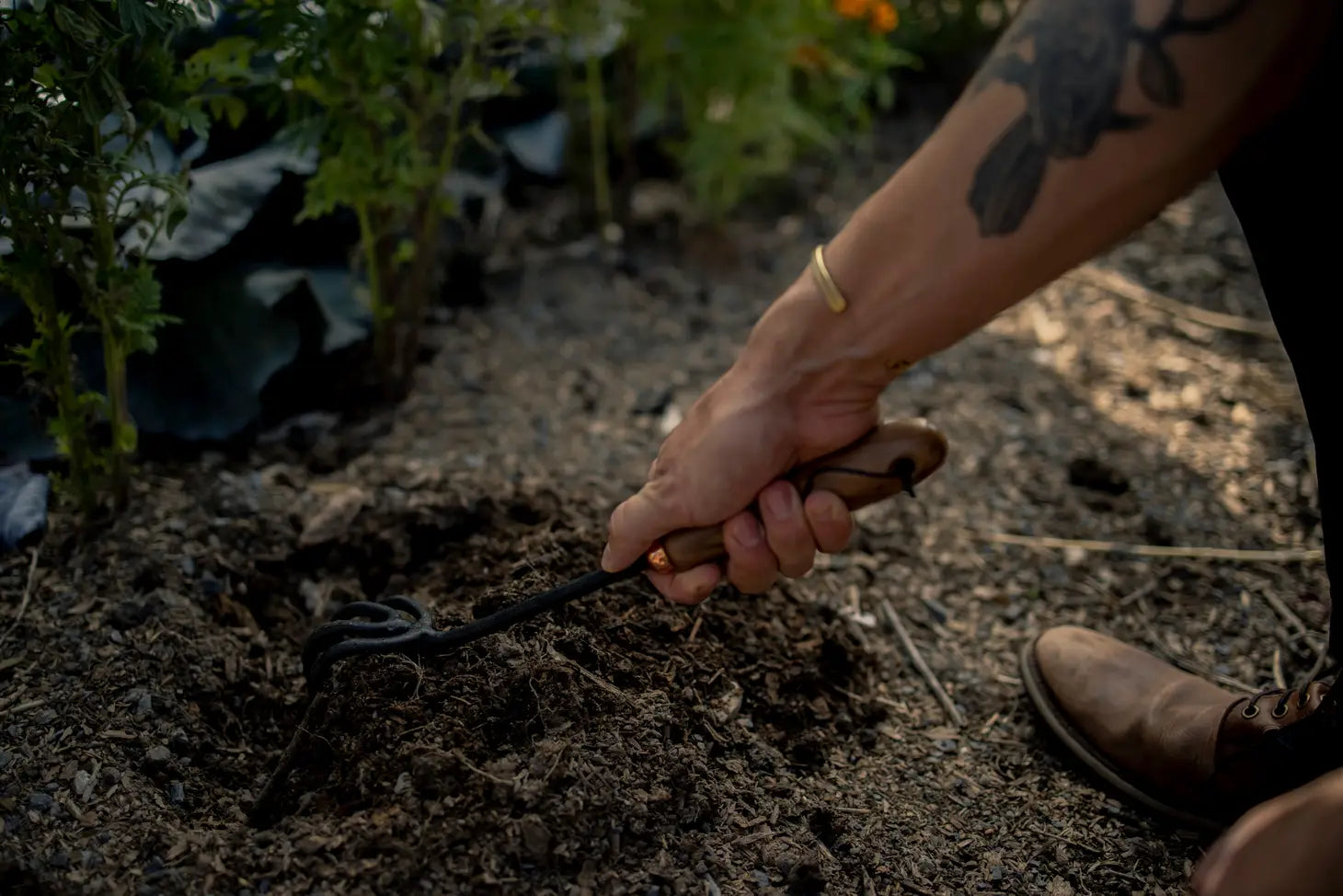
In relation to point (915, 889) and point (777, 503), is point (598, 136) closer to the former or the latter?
point (777, 503)

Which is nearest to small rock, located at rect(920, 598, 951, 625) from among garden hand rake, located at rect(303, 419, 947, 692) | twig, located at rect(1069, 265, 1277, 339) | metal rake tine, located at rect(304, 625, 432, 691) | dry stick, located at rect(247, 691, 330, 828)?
garden hand rake, located at rect(303, 419, 947, 692)

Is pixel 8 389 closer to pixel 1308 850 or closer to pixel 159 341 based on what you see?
pixel 159 341

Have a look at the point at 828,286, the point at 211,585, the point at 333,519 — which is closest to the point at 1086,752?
the point at 828,286

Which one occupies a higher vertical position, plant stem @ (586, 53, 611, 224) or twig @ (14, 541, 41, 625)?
plant stem @ (586, 53, 611, 224)

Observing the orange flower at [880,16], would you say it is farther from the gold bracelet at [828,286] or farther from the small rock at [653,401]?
the gold bracelet at [828,286]

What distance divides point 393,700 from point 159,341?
120 centimetres

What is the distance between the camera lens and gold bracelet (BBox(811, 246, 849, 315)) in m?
1.43

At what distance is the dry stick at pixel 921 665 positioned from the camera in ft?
6.64

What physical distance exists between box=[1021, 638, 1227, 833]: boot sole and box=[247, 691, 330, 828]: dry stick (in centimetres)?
120

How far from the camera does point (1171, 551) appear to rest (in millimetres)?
2477

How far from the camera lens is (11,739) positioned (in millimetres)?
1671

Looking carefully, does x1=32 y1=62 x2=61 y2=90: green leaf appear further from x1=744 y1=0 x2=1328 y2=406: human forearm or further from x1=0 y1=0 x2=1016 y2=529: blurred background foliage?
x1=744 y1=0 x2=1328 y2=406: human forearm

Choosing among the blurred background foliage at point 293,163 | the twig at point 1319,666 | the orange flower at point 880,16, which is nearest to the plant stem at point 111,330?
the blurred background foliage at point 293,163

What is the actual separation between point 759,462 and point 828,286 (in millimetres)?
274
